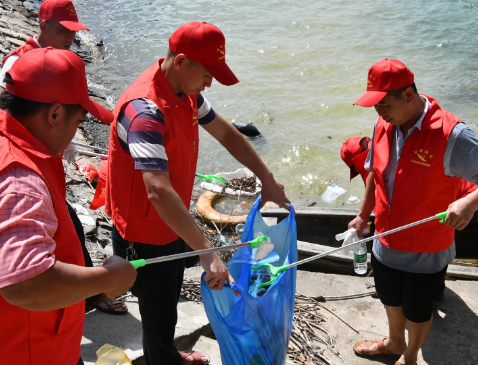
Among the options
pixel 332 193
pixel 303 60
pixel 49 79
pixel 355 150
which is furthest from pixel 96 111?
pixel 303 60

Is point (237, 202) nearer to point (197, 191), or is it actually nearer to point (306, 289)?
point (197, 191)

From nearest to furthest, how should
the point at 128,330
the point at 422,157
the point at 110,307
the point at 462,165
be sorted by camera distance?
the point at 462,165 < the point at 422,157 < the point at 128,330 < the point at 110,307

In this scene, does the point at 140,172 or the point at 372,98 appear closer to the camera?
the point at 140,172

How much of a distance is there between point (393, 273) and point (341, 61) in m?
10.6

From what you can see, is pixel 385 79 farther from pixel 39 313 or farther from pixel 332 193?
pixel 332 193

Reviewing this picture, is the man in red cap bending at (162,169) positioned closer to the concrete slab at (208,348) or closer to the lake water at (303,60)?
the concrete slab at (208,348)

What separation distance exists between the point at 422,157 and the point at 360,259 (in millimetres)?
1503

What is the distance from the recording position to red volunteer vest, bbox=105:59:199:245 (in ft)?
7.56

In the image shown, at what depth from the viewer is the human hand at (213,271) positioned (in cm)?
221

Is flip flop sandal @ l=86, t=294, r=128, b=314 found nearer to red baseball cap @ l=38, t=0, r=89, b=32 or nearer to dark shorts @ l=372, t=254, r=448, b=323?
dark shorts @ l=372, t=254, r=448, b=323

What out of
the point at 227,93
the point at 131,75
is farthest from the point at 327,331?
the point at 131,75

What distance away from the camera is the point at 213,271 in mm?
2203

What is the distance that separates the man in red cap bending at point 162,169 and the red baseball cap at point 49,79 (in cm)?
51

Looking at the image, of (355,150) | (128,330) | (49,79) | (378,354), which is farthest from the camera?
(355,150)
